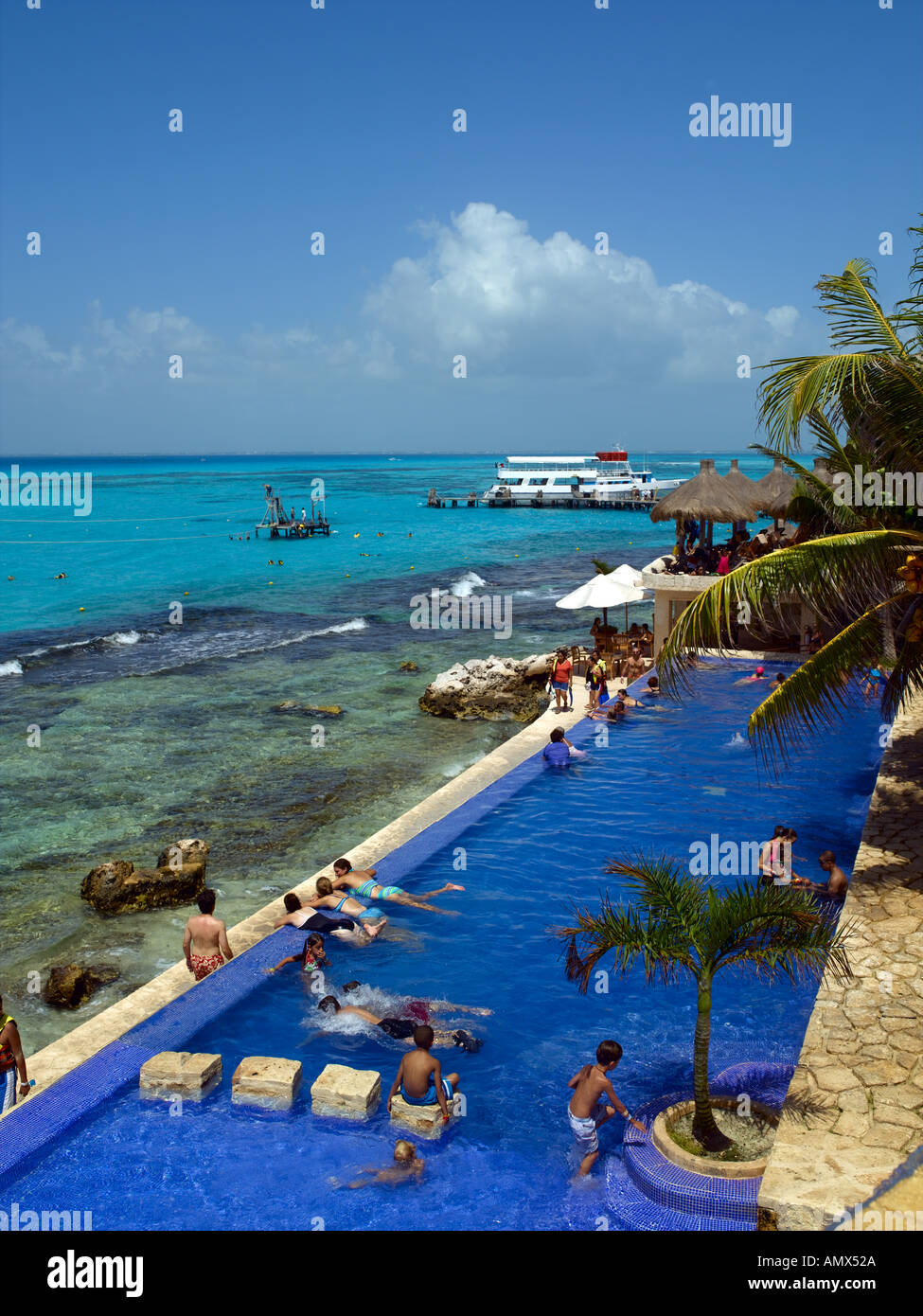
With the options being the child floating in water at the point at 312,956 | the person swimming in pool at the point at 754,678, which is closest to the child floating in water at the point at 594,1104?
the child floating in water at the point at 312,956

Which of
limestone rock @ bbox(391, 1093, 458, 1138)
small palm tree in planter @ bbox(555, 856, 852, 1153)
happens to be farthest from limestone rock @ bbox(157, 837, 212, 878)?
small palm tree in planter @ bbox(555, 856, 852, 1153)

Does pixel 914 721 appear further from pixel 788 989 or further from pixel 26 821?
pixel 26 821

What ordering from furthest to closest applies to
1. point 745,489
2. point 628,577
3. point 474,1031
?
point 745,489 < point 628,577 < point 474,1031

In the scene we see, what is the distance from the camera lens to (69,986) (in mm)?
10258

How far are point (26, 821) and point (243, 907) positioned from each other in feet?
19.7

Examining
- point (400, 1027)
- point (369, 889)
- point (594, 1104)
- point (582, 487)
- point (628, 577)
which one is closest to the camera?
point (594, 1104)

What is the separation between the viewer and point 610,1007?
27.3 feet

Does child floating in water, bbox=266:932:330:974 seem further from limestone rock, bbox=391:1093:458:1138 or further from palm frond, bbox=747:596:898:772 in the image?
palm frond, bbox=747:596:898:772

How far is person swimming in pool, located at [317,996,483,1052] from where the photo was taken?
775cm

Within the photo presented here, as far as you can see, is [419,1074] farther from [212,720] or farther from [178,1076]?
[212,720]

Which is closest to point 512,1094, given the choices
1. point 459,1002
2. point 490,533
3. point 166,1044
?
point 459,1002

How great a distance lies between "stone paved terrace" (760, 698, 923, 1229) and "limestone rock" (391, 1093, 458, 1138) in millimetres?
2325

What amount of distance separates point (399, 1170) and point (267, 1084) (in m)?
1.23

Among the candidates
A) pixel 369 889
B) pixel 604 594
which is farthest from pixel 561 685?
pixel 369 889
